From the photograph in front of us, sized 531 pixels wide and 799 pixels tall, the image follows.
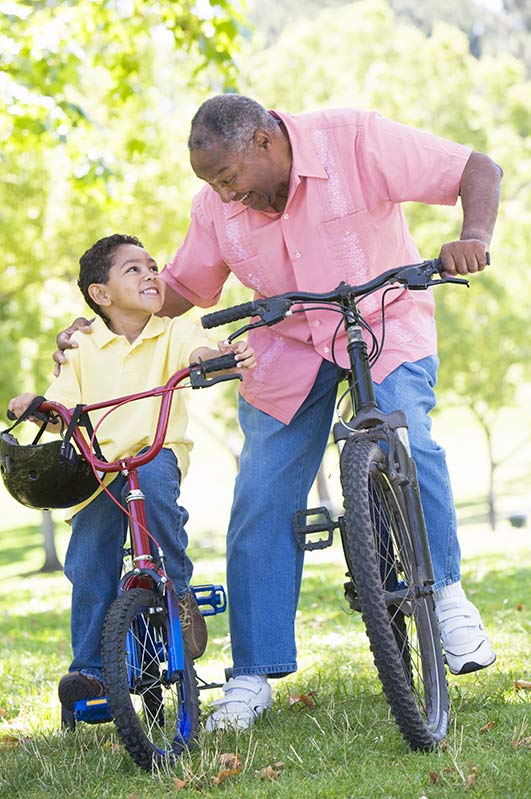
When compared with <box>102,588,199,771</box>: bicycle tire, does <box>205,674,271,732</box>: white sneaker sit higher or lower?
lower

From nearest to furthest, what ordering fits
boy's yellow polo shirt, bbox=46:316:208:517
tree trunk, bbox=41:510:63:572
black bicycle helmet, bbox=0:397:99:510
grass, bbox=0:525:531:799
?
1. grass, bbox=0:525:531:799
2. black bicycle helmet, bbox=0:397:99:510
3. boy's yellow polo shirt, bbox=46:316:208:517
4. tree trunk, bbox=41:510:63:572

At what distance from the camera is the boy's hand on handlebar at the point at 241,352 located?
3.60m

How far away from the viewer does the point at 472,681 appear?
4.43 meters

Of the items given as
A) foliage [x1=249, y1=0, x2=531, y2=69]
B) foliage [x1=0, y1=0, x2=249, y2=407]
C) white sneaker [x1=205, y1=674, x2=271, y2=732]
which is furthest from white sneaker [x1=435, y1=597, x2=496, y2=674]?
foliage [x1=249, y1=0, x2=531, y2=69]

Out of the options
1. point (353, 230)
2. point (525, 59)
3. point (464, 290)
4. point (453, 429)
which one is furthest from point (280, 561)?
point (525, 59)

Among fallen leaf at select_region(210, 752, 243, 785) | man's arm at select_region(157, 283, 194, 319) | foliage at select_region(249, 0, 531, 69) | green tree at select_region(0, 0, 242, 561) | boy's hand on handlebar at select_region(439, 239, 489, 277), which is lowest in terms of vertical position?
fallen leaf at select_region(210, 752, 243, 785)

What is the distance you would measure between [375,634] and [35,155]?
43.1 ft

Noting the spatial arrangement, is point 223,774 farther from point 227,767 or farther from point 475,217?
point 475,217

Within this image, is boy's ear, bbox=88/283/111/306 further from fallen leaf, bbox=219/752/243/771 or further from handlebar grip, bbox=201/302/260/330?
fallen leaf, bbox=219/752/243/771

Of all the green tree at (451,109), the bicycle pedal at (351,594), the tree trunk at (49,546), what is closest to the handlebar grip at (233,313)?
the bicycle pedal at (351,594)

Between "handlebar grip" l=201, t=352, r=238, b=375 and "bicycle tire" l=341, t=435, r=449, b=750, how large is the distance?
1.45ft

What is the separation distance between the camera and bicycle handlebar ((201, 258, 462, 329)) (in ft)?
11.3

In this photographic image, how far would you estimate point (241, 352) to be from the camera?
142 inches

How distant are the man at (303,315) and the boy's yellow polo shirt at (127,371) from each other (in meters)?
0.26
